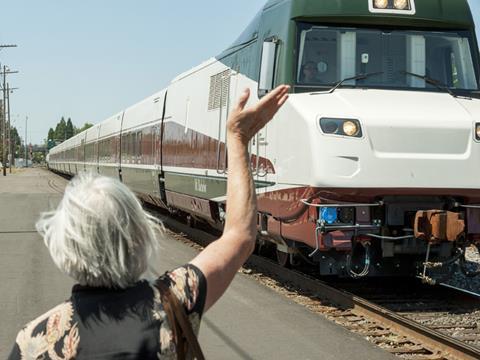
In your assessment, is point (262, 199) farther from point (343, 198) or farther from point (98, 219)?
point (98, 219)

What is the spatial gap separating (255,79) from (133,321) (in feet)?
23.6

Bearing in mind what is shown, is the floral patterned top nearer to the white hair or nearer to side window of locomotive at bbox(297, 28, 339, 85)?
the white hair

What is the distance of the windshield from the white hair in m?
6.11

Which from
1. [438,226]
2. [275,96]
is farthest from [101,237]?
[438,226]

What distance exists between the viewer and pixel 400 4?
331 inches

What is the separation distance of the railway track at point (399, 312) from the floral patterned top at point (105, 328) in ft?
14.1

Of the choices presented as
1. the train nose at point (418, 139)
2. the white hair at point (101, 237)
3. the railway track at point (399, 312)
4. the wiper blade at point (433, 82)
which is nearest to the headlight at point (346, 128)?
the train nose at point (418, 139)

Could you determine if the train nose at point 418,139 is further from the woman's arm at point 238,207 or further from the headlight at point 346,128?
the woman's arm at point 238,207

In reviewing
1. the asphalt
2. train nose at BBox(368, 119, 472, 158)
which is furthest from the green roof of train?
the asphalt

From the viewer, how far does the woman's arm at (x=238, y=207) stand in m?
2.32

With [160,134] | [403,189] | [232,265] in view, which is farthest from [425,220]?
[160,134]

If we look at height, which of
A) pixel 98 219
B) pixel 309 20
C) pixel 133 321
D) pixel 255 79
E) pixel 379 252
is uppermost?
pixel 309 20

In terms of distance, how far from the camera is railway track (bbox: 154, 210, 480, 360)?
627 cm

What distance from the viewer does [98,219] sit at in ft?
6.91
